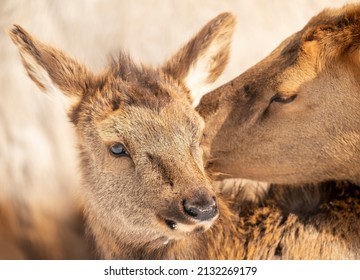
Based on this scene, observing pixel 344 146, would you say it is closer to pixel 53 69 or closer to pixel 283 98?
pixel 283 98

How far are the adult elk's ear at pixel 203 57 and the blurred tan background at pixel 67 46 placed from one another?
0.02m

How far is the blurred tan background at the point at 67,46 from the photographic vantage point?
4.52ft

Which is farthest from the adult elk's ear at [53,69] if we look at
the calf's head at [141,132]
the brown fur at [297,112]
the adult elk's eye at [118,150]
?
the brown fur at [297,112]

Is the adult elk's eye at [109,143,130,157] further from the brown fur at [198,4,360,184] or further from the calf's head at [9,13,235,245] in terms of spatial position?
the brown fur at [198,4,360,184]

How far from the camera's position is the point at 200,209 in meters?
1.22

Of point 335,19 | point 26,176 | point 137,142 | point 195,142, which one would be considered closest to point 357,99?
point 335,19

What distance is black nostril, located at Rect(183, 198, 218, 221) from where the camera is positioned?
3.97ft

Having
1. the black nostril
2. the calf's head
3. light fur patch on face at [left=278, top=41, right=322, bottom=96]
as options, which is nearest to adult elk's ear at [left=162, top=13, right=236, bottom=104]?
the calf's head

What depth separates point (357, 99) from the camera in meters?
1.43

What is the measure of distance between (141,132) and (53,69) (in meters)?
0.22

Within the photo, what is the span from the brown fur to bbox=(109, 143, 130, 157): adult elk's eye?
0.21 meters

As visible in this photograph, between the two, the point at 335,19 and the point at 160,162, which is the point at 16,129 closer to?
the point at 160,162

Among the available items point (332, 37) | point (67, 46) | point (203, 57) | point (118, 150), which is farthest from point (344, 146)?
point (67, 46)

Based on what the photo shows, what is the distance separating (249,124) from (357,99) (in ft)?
0.75
